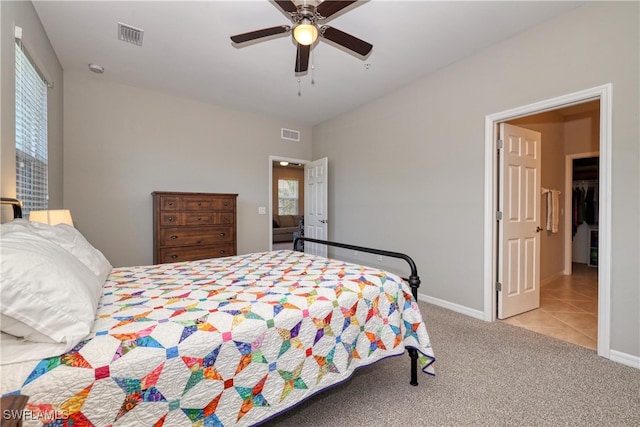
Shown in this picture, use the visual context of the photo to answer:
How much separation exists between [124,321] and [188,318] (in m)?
0.24

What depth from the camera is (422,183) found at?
3.57 metres

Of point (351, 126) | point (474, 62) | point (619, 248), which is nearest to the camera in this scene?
point (619, 248)

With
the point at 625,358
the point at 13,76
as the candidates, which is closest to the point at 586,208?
the point at 625,358

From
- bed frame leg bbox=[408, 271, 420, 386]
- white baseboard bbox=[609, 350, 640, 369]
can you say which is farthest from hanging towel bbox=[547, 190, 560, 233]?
bed frame leg bbox=[408, 271, 420, 386]

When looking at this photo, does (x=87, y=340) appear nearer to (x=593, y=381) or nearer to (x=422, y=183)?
(x=593, y=381)

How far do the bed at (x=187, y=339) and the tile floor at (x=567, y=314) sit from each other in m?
1.83

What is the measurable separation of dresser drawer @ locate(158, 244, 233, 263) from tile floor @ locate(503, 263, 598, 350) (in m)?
3.48

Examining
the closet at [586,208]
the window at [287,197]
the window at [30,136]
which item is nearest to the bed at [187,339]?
the window at [30,136]

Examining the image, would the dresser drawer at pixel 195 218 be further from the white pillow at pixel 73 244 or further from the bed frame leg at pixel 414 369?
the bed frame leg at pixel 414 369

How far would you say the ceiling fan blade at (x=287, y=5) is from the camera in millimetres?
1764

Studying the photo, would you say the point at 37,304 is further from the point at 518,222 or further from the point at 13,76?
the point at 518,222

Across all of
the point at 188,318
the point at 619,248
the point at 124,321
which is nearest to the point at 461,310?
the point at 619,248

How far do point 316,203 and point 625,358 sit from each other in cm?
402

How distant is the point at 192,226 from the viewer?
364 centimetres
